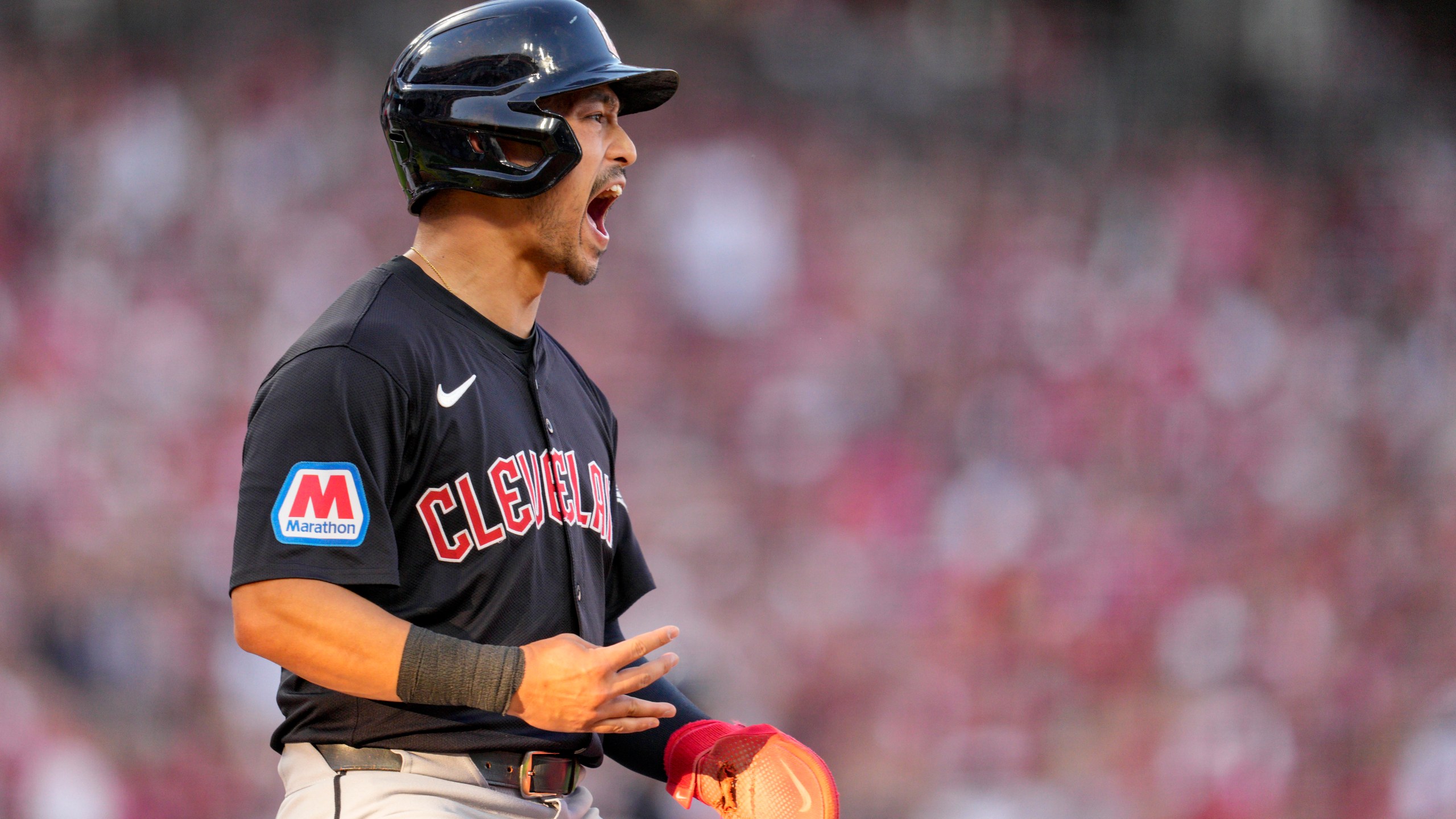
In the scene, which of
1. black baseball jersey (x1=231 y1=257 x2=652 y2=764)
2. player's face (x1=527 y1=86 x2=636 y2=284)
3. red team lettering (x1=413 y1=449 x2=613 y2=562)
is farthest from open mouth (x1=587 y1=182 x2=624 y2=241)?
red team lettering (x1=413 y1=449 x2=613 y2=562)

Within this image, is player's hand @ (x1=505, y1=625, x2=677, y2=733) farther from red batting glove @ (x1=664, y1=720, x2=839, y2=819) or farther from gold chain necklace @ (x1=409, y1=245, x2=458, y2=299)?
gold chain necklace @ (x1=409, y1=245, x2=458, y2=299)

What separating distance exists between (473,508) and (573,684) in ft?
1.22

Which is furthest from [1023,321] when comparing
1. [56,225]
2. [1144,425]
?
[56,225]

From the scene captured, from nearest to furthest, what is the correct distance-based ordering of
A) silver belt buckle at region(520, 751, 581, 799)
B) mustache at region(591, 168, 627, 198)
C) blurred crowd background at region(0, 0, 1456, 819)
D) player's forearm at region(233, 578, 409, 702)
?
player's forearm at region(233, 578, 409, 702) < silver belt buckle at region(520, 751, 581, 799) < mustache at region(591, 168, 627, 198) < blurred crowd background at region(0, 0, 1456, 819)

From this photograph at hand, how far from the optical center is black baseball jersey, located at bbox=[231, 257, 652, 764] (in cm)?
180

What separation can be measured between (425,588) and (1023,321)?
200 inches

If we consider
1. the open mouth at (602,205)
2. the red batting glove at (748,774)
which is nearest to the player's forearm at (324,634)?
the red batting glove at (748,774)

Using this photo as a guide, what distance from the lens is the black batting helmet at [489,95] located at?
216 cm

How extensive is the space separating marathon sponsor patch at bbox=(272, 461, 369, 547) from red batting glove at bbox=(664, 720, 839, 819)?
0.81 m

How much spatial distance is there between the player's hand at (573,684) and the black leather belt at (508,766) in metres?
0.25

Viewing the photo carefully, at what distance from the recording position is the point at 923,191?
6617 millimetres

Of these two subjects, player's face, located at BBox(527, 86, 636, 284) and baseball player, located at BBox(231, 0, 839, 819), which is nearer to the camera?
baseball player, located at BBox(231, 0, 839, 819)

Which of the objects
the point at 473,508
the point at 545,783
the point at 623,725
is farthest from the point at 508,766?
the point at 473,508

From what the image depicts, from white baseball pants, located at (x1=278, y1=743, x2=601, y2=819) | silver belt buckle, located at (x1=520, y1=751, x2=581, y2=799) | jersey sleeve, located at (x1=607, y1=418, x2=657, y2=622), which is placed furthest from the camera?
jersey sleeve, located at (x1=607, y1=418, x2=657, y2=622)
